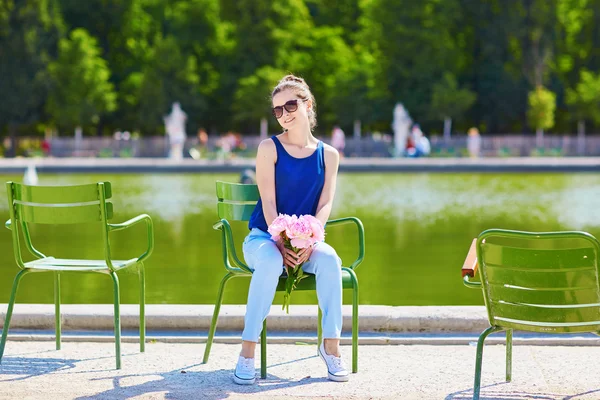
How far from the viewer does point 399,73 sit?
5203 centimetres

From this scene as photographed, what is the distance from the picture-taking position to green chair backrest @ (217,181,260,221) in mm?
5668

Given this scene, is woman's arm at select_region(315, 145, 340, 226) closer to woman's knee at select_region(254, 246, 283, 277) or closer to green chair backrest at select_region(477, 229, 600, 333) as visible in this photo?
woman's knee at select_region(254, 246, 283, 277)

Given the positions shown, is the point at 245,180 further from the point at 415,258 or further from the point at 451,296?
the point at 451,296

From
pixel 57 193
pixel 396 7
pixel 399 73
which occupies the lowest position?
pixel 57 193

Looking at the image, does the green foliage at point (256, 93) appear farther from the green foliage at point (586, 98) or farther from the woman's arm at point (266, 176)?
the woman's arm at point (266, 176)

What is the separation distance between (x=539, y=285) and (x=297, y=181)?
60.5 inches

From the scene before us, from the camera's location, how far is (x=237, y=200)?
5762 millimetres

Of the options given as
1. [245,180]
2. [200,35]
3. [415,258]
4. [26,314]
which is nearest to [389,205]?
[245,180]

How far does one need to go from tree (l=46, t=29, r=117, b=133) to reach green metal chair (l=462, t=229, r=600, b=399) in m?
46.4

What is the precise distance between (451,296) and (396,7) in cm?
4460

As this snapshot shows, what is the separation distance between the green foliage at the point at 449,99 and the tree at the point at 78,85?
1604 centimetres

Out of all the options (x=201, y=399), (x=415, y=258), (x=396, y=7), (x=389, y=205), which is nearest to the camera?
(x=201, y=399)

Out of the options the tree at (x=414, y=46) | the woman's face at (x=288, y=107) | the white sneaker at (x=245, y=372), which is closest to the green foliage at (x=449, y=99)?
the tree at (x=414, y=46)

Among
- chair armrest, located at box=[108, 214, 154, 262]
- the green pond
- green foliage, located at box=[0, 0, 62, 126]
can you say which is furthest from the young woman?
green foliage, located at box=[0, 0, 62, 126]
